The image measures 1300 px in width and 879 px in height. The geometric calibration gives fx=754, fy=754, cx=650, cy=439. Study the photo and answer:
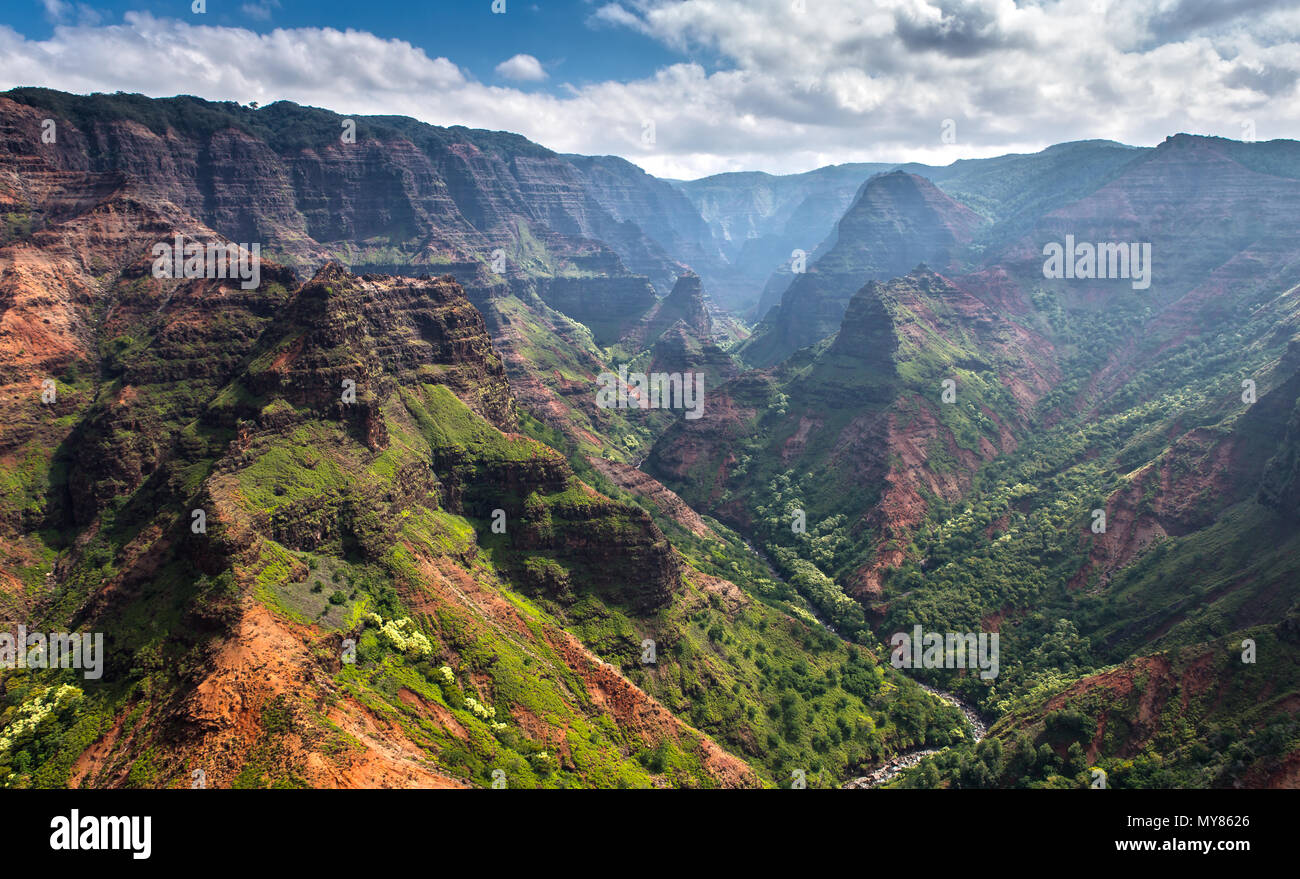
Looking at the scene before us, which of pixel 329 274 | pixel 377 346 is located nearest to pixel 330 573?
pixel 377 346

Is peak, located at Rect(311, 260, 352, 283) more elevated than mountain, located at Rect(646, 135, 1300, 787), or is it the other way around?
peak, located at Rect(311, 260, 352, 283)

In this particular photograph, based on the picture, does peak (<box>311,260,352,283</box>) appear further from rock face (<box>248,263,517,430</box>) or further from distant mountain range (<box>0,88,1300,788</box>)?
distant mountain range (<box>0,88,1300,788</box>)

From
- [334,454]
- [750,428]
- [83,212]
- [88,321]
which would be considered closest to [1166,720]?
[334,454]

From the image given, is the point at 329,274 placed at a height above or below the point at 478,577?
above

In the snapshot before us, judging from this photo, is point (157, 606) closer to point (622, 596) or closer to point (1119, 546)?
point (622, 596)

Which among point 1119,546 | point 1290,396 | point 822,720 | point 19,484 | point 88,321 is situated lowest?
point 822,720

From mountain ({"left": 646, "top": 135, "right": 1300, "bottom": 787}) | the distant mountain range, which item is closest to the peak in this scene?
the distant mountain range

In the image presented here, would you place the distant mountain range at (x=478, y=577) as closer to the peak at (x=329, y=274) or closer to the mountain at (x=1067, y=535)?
the mountain at (x=1067, y=535)

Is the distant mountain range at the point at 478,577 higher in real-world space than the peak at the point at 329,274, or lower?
lower

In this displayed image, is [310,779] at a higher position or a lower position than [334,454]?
lower

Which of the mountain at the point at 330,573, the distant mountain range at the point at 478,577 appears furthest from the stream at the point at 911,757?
the mountain at the point at 330,573

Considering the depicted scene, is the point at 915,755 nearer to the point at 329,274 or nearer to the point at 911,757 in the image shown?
the point at 911,757
